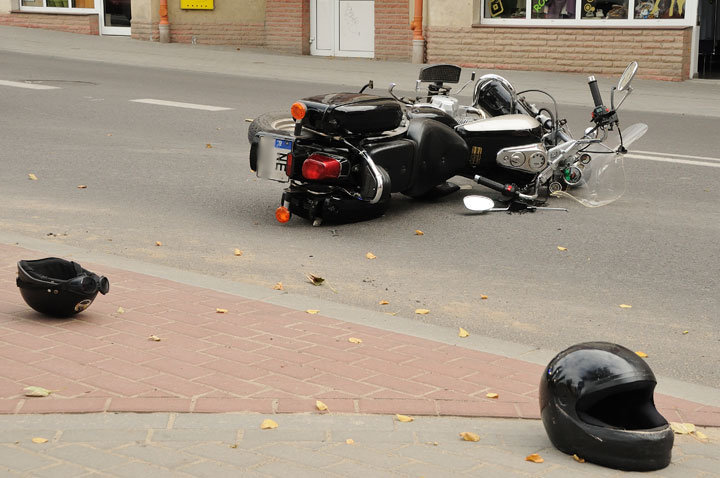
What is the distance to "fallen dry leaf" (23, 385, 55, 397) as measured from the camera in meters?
4.58

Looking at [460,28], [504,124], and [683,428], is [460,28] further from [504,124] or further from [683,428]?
[683,428]

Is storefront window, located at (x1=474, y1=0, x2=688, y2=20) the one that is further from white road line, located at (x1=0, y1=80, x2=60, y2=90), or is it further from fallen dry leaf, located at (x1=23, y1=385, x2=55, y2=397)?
fallen dry leaf, located at (x1=23, y1=385, x2=55, y2=397)

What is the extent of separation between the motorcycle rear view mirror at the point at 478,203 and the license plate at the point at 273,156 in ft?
5.65

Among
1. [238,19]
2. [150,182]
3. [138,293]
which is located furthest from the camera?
[238,19]

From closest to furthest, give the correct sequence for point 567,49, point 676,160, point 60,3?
point 676,160
point 567,49
point 60,3

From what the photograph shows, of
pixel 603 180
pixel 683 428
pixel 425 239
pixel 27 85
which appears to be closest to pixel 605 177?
pixel 603 180

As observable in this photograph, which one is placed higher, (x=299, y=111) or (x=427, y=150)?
(x=299, y=111)

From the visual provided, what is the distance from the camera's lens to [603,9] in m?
21.4

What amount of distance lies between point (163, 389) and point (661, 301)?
370 cm

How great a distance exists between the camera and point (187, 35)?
88.4ft

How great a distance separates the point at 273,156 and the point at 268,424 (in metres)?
4.72

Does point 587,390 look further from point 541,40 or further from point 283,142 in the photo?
point 541,40

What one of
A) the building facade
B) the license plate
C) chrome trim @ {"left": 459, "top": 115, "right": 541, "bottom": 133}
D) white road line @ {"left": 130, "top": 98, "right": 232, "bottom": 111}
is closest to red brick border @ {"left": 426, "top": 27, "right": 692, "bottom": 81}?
the building facade

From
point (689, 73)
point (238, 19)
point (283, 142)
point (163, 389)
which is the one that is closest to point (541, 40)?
point (689, 73)
